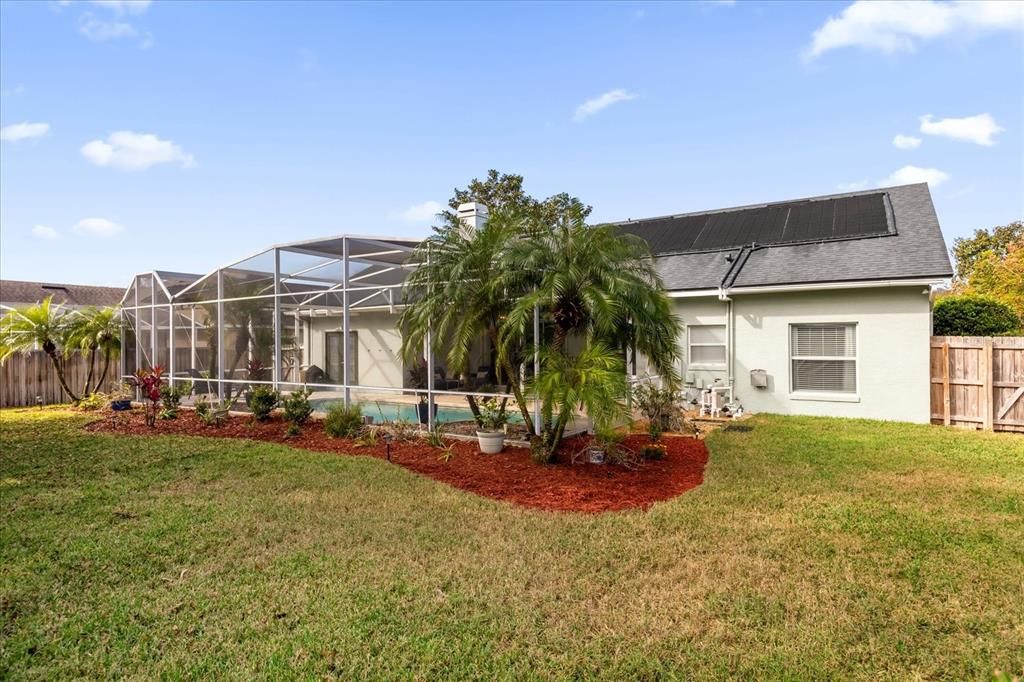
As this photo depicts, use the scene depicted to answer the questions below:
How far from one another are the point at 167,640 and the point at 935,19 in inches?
605

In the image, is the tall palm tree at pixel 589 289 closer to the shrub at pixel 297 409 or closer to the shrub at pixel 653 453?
the shrub at pixel 653 453

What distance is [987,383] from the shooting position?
10.4 m

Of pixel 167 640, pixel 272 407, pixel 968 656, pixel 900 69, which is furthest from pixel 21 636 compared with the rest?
pixel 900 69

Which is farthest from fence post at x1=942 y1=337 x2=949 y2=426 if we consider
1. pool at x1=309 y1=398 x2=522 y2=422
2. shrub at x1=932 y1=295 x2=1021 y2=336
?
pool at x1=309 y1=398 x2=522 y2=422

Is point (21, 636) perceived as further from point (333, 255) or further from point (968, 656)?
point (333, 255)

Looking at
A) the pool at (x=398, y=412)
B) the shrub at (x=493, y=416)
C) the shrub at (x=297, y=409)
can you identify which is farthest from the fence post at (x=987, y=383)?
the shrub at (x=297, y=409)

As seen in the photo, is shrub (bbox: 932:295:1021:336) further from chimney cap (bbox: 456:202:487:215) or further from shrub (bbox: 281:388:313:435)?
shrub (bbox: 281:388:313:435)

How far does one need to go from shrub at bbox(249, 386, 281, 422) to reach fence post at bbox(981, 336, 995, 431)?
13879mm

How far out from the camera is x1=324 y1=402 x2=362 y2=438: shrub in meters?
10.0

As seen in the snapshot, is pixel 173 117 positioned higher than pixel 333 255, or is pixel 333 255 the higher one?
pixel 173 117

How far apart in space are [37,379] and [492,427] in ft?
48.9

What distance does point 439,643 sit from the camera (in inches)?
128

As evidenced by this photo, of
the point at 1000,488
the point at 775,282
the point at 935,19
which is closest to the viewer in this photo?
the point at 1000,488

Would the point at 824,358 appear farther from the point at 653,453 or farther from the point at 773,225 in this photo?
the point at 653,453
